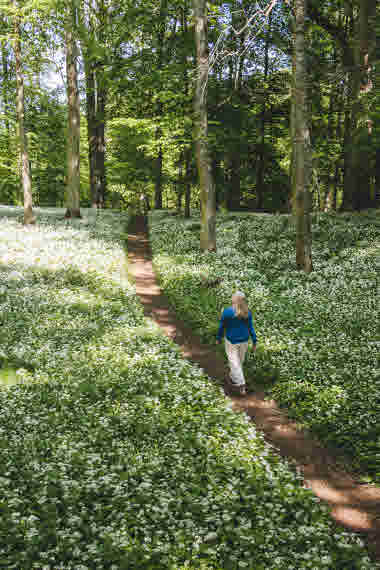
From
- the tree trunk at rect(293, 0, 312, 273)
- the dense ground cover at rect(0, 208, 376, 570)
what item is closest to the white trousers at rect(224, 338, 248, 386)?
the dense ground cover at rect(0, 208, 376, 570)

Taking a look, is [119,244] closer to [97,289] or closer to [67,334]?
[97,289]

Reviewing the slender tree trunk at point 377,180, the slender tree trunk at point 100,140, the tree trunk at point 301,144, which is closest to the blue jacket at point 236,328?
the tree trunk at point 301,144

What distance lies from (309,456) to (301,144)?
1235 cm

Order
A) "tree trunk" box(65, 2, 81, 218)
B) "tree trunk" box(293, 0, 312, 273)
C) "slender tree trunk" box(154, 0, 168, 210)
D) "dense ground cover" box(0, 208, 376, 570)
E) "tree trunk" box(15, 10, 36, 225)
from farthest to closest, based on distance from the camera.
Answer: "slender tree trunk" box(154, 0, 168, 210) → "tree trunk" box(65, 2, 81, 218) → "tree trunk" box(15, 10, 36, 225) → "tree trunk" box(293, 0, 312, 273) → "dense ground cover" box(0, 208, 376, 570)

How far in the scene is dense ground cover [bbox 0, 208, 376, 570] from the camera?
4.75m

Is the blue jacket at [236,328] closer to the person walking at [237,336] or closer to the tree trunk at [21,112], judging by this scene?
the person walking at [237,336]

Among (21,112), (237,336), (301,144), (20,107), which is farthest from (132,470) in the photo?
(20,107)

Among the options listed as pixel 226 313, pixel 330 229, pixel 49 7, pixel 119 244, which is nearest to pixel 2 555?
pixel 226 313

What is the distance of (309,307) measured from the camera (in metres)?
13.5

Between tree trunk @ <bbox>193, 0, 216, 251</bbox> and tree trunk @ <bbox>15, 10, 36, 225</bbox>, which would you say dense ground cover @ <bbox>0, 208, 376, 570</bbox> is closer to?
tree trunk @ <bbox>193, 0, 216, 251</bbox>

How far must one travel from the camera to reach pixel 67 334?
10867 millimetres

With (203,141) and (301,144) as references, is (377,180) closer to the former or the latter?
(203,141)

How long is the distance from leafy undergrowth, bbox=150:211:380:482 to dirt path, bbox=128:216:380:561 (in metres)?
0.36

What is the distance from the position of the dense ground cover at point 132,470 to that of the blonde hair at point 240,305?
196cm
